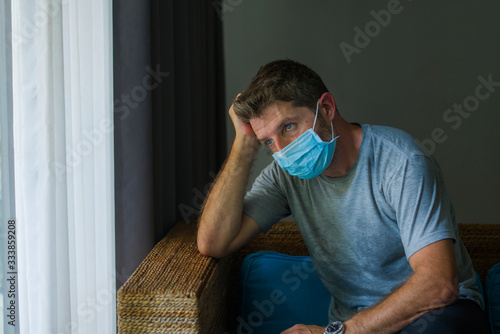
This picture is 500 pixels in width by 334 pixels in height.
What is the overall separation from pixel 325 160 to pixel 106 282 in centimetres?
66

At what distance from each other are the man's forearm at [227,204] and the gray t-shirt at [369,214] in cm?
8

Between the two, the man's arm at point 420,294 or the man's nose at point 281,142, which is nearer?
the man's arm at point 420,294

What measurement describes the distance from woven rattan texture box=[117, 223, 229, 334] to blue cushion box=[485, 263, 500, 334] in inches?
38.2

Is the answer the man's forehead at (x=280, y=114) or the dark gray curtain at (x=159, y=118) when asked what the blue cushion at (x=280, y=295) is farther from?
the man's forehead at (x=280, y=114)

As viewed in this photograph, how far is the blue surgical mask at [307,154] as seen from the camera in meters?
1.28

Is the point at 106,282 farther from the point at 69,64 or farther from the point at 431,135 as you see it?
the point at 431,135

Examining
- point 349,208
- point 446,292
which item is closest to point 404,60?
point 349,208

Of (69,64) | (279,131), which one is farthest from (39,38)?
(279,131)

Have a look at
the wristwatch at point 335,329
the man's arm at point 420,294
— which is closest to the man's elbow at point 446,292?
the man's arm at point 420,294

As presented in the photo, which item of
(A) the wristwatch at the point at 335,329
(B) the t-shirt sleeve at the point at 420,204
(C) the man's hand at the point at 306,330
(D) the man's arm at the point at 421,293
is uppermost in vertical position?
(B) the t-shirt sleeve at the point at 420,204

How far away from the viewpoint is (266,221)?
4.80ft

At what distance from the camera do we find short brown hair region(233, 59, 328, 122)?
129 cm

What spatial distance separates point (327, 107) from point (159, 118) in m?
0.49

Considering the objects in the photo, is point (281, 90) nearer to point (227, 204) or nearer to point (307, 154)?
Answer: point (307, 154)
